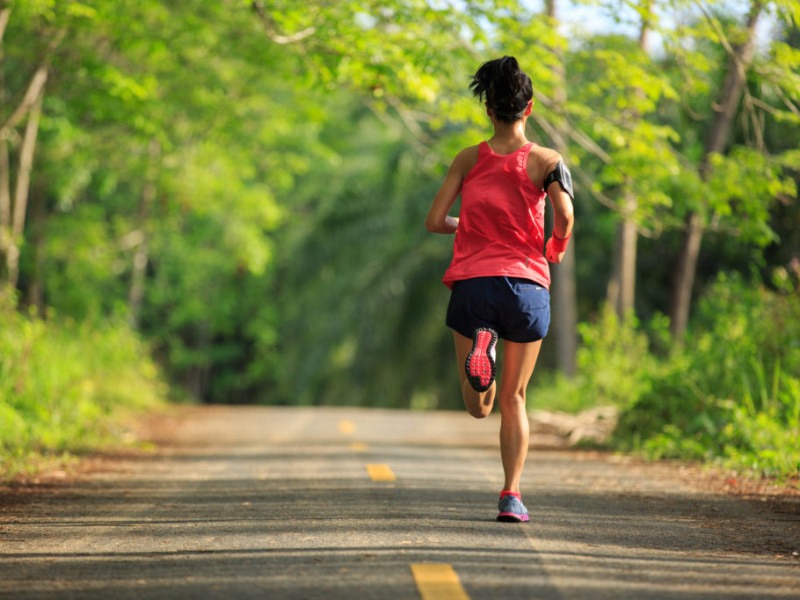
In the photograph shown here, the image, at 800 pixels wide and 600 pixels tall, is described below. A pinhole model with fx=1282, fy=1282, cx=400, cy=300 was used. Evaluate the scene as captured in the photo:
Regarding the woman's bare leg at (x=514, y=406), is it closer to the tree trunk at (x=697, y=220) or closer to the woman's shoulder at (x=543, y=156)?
the woman's shoulder at (x=543, y=156)

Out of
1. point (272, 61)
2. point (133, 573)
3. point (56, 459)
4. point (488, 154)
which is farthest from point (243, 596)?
point (272, 61)

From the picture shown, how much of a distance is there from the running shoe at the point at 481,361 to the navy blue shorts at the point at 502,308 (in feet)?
0.26

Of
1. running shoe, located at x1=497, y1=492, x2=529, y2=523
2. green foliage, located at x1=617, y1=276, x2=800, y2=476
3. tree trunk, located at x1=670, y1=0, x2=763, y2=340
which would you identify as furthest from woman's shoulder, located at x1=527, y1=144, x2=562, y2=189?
tree trunk, located at x1=670, y1=0, x2=763, y2=340

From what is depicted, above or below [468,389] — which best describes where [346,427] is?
below

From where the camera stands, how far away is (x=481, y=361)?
6480 millimetres

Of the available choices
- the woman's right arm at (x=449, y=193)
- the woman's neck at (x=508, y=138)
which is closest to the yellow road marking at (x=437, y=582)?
the woman's right arm at (x=449, y=193)

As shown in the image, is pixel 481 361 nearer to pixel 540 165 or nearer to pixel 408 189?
pixel 540 165

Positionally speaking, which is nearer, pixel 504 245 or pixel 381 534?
pixel 381 534

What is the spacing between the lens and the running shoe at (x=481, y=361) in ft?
21.2

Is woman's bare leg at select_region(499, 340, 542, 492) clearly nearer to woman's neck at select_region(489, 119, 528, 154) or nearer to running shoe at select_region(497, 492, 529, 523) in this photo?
running shoe at select_region(497, 492, 529, 523)

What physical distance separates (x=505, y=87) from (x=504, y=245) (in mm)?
827

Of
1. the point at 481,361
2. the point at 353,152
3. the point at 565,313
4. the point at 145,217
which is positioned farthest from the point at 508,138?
the point at 353,152

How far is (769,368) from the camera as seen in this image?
11688 mm

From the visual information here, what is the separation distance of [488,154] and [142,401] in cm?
1269
